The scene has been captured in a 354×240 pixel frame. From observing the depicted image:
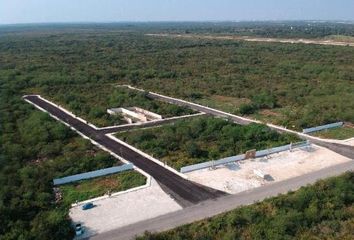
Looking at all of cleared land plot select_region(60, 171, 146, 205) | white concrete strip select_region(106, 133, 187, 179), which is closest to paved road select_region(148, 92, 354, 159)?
white concrete strip select_region(106, 133, 187, 179)

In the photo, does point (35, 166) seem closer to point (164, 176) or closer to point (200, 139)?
point (164, 176)

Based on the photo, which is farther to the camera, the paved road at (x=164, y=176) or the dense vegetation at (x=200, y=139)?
the dense vegetation at (x=200, y=139)

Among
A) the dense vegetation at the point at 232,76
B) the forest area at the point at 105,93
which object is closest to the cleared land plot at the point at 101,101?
the forest area at the point at 105,93

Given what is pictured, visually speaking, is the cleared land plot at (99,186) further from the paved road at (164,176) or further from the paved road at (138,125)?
the paved road at (138,125)

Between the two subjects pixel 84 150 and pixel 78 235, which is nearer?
pixel 78 235

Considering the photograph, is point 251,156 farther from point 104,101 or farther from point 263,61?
point 263,61

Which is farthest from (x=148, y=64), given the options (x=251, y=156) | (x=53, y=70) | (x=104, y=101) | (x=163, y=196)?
(x=163, y=196)

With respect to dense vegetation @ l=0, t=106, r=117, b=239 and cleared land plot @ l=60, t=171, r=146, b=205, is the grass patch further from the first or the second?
dense vegetation @ l=0, t=106, r=117, b=239
